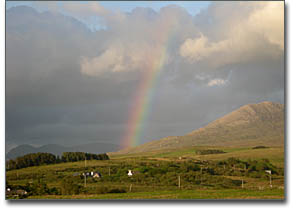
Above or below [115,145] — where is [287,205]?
below

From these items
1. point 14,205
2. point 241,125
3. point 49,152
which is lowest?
point 14,205

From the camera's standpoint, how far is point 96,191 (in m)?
13.4

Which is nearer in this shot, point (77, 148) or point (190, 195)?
point (190, 195)

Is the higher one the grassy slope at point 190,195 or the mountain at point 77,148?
the mountain at point 77,148

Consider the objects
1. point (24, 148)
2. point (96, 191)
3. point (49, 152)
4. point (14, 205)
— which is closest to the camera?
point (14, 205)

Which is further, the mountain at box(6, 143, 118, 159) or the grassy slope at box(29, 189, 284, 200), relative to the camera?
the mountain at box(6, 143, 118, 159)

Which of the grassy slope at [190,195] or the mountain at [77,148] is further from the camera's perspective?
the mountain at [77,148]

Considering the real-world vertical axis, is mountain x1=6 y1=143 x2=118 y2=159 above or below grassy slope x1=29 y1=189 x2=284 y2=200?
above
